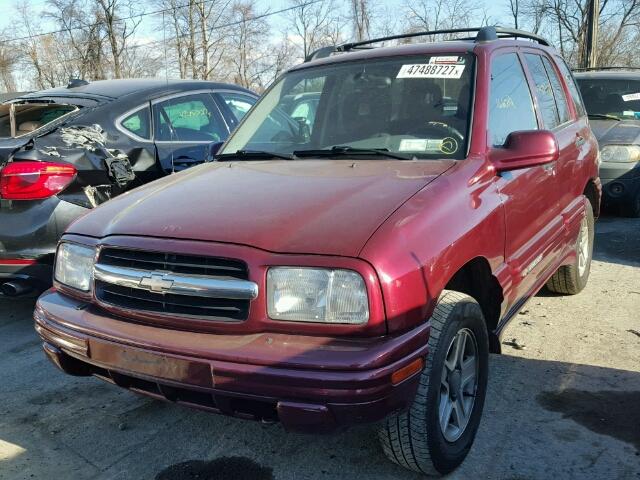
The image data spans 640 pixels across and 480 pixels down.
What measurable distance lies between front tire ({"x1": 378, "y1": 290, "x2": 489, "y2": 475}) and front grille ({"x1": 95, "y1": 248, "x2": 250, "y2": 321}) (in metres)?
0.76

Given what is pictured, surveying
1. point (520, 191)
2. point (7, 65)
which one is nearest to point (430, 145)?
point (520, 191)

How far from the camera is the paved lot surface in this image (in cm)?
283

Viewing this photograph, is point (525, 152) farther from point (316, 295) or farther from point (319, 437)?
point (319, 437)

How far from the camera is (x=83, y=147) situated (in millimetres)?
4586

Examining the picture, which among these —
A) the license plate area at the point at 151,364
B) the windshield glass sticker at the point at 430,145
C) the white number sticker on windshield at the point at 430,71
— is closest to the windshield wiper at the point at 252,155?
the windshield glass sticker at the point at 430,145

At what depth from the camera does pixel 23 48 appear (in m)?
49.9

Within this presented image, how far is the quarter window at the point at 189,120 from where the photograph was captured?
A: 17.5 feet

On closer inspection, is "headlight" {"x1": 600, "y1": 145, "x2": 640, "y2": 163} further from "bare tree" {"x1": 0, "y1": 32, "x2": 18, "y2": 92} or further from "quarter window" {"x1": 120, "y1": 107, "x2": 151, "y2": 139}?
"bare tree" {"x1": 0, "y1": 32, "x2": 18, "y2": 92}

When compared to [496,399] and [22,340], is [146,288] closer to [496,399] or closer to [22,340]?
[496,399]

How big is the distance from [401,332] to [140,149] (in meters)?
3.45

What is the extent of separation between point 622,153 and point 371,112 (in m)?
5.24

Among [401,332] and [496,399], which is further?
[496,399]

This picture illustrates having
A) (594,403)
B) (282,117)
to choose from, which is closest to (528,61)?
(282,117)

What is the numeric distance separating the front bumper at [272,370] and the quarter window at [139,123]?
2.85 m
